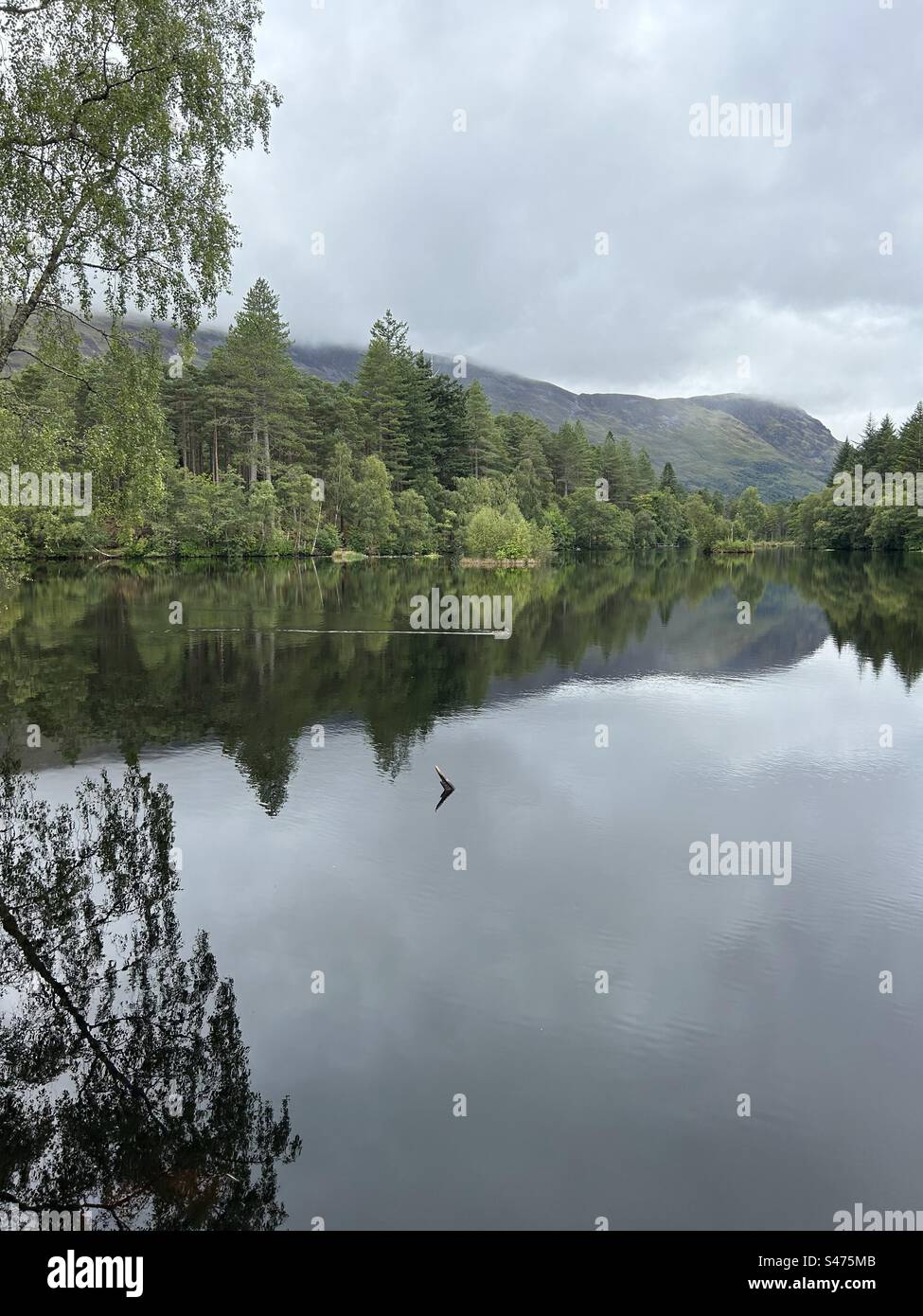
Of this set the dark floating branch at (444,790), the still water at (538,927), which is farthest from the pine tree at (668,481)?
the dark floating branch at (444,790)

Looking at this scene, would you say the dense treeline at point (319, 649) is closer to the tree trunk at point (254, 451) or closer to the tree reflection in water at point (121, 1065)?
the tree reflection in water at point (121, 1065)

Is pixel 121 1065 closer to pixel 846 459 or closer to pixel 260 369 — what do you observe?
pixel 260 369

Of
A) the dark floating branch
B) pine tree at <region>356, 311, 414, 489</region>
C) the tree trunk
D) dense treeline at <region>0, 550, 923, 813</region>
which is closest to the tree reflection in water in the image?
dense treeline at <region>0, 550, 923, 813</region>

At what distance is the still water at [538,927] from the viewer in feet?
23.4

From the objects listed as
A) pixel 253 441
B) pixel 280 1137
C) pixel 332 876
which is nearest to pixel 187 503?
pixel 253 441

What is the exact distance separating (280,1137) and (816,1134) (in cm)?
488

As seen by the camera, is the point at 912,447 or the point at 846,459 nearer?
the point at 912,447

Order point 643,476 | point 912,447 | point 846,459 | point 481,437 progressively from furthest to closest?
point 643,476 < point 846,459 < point 481,437 < point 912,447

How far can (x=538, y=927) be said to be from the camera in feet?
37.2

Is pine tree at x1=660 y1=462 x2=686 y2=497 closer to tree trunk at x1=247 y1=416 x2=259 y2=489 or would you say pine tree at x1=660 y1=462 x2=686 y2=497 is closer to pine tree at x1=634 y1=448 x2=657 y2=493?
pine tree at x1=634 y1=448 x2=657 y2=493

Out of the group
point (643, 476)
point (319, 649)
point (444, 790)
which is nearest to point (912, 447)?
point (643, 476)

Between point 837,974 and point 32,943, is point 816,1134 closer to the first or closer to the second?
point 837,974

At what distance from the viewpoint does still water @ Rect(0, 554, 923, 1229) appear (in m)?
7.14
